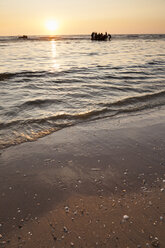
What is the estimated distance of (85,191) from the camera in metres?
3.18

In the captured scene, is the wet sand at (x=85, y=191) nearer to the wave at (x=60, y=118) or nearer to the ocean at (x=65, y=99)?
the wave at (x=60, y=118)

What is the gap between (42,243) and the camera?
7.68 ft

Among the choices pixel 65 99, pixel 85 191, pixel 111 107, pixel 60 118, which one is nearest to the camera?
pixel 85 191

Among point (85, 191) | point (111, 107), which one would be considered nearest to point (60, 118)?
point (111, 107)

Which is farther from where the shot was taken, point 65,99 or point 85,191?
point 65,99

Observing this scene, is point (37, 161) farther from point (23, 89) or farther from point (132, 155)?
point (23, 89)

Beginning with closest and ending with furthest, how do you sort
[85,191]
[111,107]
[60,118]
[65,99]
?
[85,191], [60,118], [111,107], [65,99]

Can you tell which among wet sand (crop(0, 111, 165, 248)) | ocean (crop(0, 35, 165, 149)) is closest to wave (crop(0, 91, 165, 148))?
ocean (crop(0, 35, 165, 149))

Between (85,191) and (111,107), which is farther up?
A: (111,107)

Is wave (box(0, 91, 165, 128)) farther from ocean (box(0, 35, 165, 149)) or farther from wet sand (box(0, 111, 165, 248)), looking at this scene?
wet sand (box(0, 111, 165, 248))

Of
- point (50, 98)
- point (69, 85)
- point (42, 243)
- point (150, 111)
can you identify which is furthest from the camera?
point (69, 85)

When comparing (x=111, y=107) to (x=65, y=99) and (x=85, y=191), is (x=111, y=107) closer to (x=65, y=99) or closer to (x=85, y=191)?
(x=65, y=99)

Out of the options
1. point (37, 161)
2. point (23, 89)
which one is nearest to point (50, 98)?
point (23, 89)

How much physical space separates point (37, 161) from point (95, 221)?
1823 millimetres
